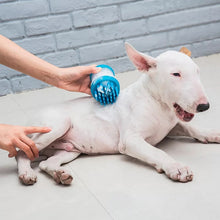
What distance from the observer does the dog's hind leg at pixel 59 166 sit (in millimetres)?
1220

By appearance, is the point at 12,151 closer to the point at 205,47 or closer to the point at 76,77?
the point at 76,77

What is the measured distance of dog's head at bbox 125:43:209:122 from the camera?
46.6 inches

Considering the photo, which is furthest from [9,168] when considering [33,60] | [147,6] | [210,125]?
[147,6]

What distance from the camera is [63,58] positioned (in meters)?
2.49

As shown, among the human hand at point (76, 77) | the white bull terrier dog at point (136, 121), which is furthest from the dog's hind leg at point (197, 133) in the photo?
the human hand at point (76, 77)

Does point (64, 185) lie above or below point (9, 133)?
below

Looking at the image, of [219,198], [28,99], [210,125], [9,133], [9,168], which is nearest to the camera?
[219,198]

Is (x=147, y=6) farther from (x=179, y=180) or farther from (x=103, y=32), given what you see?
(x=179, y=180)

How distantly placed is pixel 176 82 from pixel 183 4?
1572 mm

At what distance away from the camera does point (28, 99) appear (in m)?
2.31

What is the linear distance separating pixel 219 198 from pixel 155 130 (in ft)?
1.23

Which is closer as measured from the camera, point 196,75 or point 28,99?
point 196,75

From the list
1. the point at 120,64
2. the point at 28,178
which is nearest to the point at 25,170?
the point at 28,178

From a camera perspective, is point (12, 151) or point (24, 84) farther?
point (24, 84)
